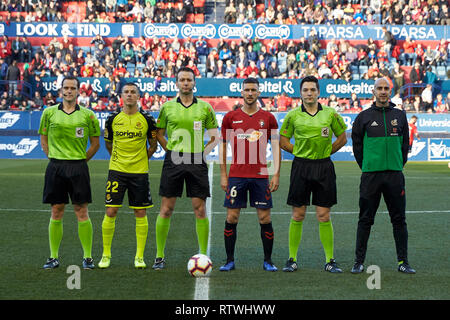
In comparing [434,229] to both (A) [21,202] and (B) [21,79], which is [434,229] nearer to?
(A) [21,202]

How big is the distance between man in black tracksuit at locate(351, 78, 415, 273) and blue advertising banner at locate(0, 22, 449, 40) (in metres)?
25.7

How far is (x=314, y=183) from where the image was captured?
763 cm

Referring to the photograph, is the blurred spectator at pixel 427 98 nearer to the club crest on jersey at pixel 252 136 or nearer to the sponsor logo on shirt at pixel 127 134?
the club crest on jersey at pixel 252 136

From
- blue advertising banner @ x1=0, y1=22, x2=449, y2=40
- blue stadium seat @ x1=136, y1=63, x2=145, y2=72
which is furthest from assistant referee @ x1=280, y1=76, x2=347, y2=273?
blue advertising banner @ x1=0, y1=22, x2=449, y2=40

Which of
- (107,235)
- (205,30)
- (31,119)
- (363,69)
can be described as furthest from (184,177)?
(205,30)

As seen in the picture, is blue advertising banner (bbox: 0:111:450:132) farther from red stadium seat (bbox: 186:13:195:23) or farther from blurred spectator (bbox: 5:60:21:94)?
red stadium seat (bbox: 186:13:195:23)

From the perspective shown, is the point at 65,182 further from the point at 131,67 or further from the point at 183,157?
the point at 131,67

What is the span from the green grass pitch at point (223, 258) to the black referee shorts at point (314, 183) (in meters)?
0.78

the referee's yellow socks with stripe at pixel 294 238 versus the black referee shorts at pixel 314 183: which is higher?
the black referee shorts at pixel 314 183

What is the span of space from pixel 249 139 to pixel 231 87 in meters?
22.6

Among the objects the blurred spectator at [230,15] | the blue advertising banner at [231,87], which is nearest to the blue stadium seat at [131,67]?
the blue advertising banner at [231,87]

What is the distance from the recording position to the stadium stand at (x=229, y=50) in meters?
30.0
